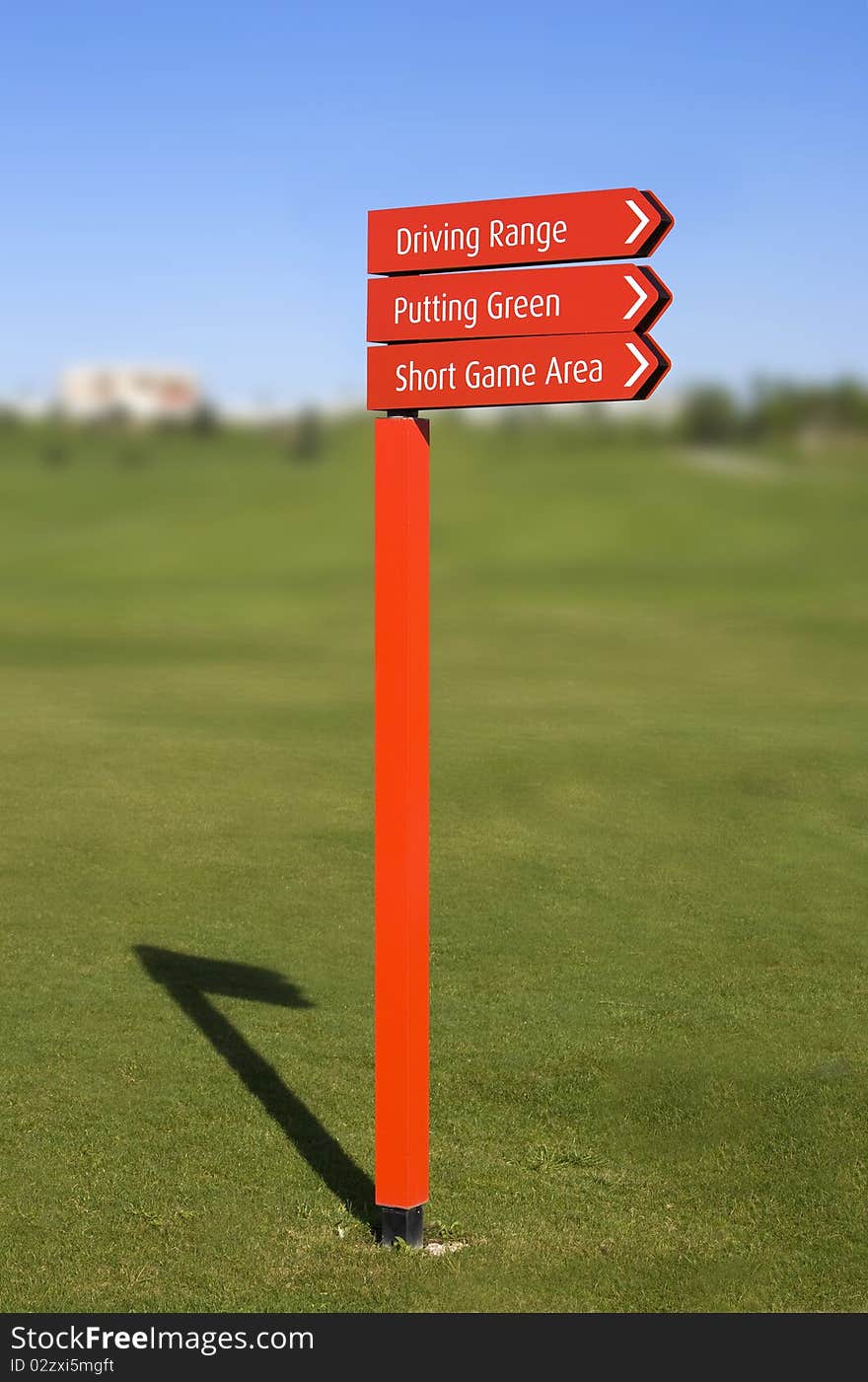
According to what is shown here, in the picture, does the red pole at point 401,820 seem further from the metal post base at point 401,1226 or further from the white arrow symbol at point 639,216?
the white arrow symbol at point 639,216

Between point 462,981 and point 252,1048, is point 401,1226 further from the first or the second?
point 462,981

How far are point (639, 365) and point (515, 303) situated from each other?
506 mm

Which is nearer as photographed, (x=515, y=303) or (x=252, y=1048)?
(x=515, y=303)

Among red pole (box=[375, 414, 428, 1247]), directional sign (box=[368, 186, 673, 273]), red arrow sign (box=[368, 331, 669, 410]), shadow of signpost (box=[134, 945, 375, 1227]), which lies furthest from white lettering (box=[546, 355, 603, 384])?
shadow of signpost (box=[134, 945, 375, 1227])

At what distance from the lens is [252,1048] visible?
8.62 meters

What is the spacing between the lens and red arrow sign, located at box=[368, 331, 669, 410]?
5.51 meters

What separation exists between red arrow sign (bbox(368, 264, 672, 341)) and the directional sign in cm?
5

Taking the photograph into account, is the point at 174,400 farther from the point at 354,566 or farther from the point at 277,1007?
the point at 277,1007

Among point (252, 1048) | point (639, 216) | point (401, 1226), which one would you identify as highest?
point (639, 216)

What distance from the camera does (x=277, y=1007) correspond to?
30.6 ft

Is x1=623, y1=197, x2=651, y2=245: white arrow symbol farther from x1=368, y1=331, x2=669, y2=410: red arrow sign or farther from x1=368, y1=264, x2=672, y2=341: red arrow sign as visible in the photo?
x1=368, y1=331, x2=669, y2=410: red arrow sign

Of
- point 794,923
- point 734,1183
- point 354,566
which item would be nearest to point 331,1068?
point 734,1183

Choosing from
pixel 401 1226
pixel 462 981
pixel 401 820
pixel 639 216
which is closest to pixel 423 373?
pixel 639 216
